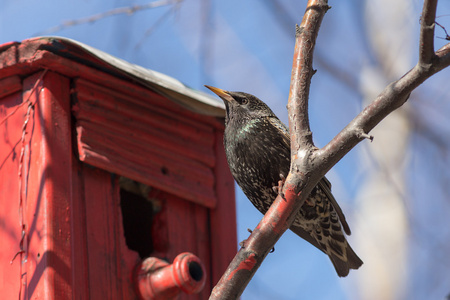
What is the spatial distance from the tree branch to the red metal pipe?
0.91 meters

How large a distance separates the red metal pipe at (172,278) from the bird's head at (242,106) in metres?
0.67

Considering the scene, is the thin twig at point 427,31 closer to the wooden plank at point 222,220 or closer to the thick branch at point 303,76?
the thick branch at point 303,76

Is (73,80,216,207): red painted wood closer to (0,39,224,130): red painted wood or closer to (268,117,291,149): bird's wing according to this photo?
(0,39,224,130): red painted wood

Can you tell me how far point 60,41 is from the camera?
Answer: 3014 mm

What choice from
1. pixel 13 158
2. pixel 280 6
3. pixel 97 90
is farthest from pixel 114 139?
pixel 280 6

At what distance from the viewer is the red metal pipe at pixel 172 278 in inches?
117

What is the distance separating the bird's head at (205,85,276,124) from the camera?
3.31 meters

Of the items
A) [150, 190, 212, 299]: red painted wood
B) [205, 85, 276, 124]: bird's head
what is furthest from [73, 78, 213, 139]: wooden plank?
[150, 190, 212, 299]: red painted wood

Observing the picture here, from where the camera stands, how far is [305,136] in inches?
84.0

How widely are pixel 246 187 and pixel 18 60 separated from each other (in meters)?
1.09

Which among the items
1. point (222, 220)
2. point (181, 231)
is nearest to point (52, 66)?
point (181, 231)

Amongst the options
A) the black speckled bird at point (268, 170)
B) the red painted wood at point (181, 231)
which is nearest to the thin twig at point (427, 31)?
the black speckled bird at point (268, 170)

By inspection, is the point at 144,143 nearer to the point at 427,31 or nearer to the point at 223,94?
the point at 223,94

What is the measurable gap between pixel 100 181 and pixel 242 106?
0.73 meters
